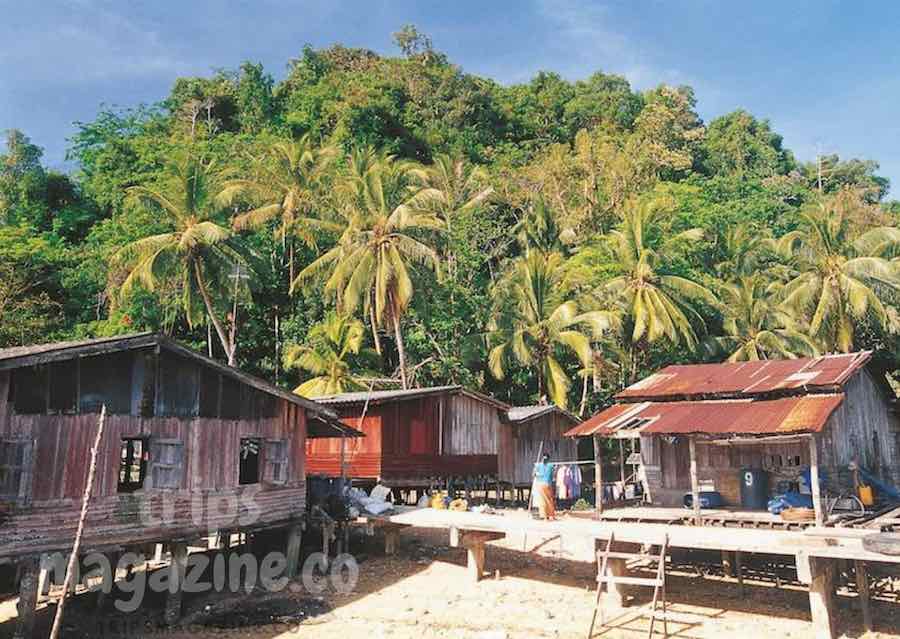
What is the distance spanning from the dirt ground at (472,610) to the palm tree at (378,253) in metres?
13.1

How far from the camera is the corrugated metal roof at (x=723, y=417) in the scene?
15.1 metres

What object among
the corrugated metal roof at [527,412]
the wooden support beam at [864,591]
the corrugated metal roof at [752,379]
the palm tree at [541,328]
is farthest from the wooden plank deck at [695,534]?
the palm tree at [541,328]

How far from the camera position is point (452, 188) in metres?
38.1

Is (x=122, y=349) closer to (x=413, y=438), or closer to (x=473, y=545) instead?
(x=473, y=545)

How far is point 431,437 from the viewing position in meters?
23.5

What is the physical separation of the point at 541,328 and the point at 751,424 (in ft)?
51.9

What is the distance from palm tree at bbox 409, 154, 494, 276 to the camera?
117 feet

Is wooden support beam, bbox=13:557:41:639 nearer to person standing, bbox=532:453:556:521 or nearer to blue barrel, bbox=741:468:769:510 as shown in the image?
person standing, bbox=532:453:556:521

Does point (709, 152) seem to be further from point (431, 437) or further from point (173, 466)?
point (173, 466)

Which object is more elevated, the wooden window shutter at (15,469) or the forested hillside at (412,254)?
the forested hillside at (412,254)

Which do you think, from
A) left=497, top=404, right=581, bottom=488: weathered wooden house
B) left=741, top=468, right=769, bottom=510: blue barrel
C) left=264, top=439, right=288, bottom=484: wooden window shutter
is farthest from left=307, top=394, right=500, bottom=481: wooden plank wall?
left=741, top=468, right=769, bottom=510: blue barrel

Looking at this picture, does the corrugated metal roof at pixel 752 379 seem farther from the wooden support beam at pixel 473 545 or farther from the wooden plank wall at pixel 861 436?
the wooden support beam at pixel 473 545

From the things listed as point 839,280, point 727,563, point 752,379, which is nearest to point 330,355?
point 752,379

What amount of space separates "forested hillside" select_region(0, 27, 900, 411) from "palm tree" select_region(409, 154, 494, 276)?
166 millimetres
